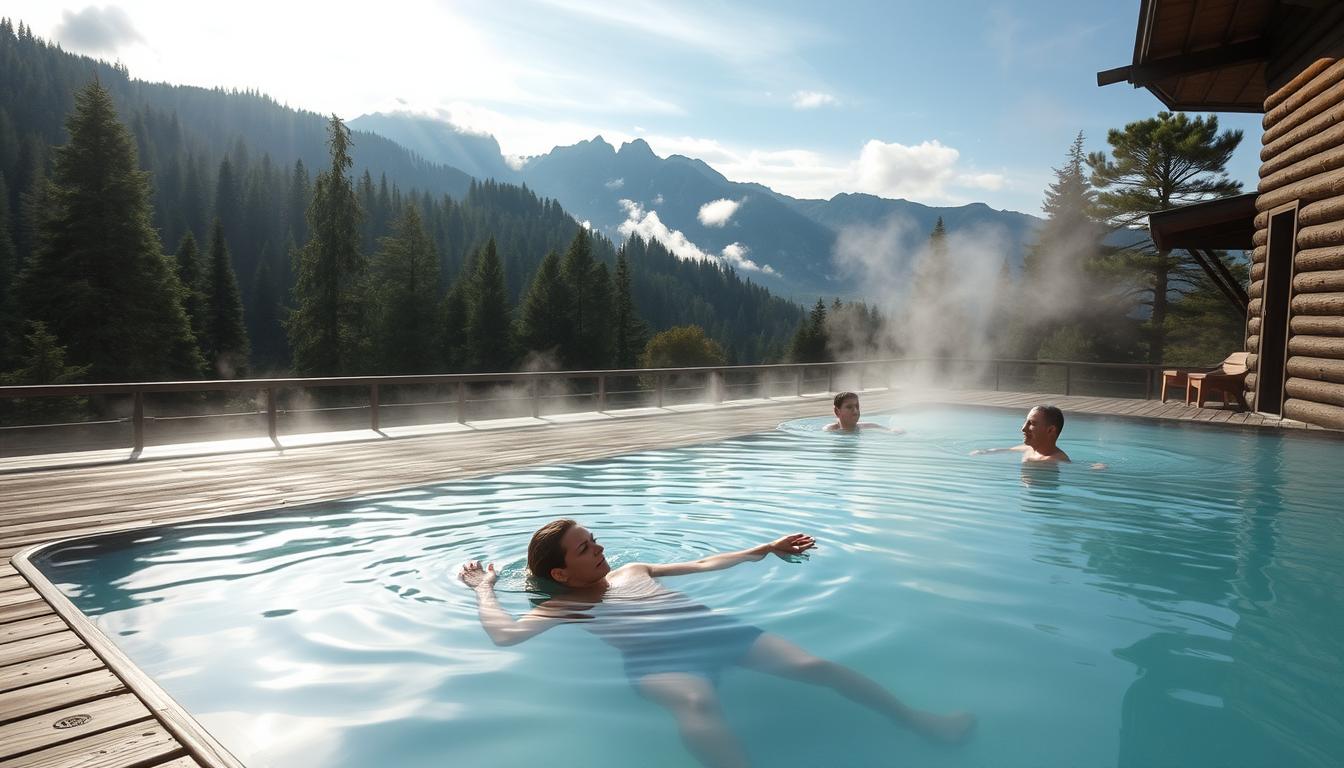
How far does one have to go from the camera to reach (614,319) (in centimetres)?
5659

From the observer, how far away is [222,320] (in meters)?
45.5

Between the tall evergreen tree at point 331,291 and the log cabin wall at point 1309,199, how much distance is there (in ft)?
114

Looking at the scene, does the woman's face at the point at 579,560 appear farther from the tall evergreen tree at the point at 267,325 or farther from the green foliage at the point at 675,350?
the tall evergreen tree at the point at 267,325

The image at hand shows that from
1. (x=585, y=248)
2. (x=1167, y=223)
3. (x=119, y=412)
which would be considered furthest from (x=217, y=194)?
(x=1167, y=223)

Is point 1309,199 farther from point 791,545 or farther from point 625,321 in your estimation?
point 625,321

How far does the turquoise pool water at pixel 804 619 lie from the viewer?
99.8 inches

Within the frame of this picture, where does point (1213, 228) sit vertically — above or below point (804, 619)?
above

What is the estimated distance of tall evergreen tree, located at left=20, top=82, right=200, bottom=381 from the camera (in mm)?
28484

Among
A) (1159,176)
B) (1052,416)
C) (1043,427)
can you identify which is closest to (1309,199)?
(1052,416)

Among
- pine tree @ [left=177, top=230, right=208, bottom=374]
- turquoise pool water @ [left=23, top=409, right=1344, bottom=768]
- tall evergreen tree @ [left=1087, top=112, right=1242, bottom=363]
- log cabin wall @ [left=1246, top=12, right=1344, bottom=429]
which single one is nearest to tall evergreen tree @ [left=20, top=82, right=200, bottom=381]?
pine tree @ [left=177, top=230, right=208, bottom=374]

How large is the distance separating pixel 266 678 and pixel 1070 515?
16.5ft

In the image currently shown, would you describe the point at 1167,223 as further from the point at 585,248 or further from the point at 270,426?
the point at 585,248

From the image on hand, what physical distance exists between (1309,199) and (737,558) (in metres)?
9.09

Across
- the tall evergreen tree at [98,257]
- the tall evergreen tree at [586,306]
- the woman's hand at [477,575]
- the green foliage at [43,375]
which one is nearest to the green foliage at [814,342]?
the tall evergreen tree at [586,306]
